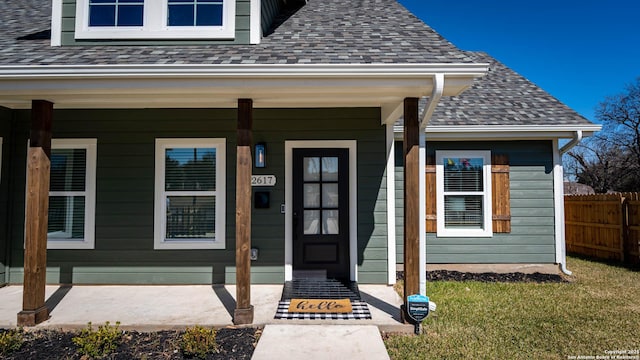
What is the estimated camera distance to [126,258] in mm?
5383

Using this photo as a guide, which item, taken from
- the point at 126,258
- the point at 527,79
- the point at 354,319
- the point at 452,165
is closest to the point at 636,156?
the point at 527,79

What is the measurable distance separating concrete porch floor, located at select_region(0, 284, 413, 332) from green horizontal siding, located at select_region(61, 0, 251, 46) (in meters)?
3.17

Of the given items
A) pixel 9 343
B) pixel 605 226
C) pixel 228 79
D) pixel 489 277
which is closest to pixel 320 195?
pixel 228 79

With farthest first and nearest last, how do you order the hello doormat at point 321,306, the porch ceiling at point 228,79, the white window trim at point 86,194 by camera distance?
the white window trim at point 86,194
the hello doormat at point 321,306
the porch ceiling at point 228,79

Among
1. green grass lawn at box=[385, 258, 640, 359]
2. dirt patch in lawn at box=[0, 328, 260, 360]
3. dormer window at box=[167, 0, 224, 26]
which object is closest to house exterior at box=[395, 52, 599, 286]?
green grass lawn at box=[385, 258, 640, 359]

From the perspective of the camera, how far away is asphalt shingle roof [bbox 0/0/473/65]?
3939mm

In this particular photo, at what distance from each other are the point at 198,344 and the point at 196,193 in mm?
2685

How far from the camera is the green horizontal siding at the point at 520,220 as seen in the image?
6402 millimetres

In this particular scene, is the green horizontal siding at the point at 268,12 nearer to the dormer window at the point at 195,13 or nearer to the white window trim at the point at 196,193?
the dormer window at the point at 195,13

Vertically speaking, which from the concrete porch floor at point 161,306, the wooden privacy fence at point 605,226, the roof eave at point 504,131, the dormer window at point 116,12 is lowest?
the concrete porch floor at point 161,306

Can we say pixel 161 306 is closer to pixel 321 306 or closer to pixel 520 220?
pixel 321 306

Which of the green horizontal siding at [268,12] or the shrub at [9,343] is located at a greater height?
the green horizontal siding at [268,12]

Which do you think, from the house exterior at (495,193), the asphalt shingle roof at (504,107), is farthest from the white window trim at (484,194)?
the asphalt shingle roof at (504,107)

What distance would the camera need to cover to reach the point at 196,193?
5.45m
